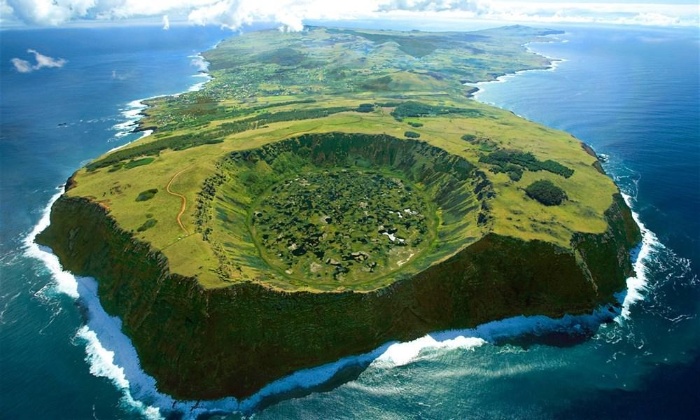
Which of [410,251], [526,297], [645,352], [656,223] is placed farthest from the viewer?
[656,223]

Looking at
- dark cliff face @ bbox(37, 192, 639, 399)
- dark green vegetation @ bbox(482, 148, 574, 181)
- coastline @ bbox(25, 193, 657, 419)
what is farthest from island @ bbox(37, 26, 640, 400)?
coastline @ bbox(25, 193, 657, 419)

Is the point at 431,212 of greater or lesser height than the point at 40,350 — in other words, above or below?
above

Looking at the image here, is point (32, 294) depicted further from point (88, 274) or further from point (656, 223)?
point (656, 223)

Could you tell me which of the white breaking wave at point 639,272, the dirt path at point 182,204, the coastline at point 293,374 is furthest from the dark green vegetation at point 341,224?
the white breaking wave at point 639,272

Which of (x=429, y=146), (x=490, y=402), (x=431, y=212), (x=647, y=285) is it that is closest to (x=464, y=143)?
(x=429, y=146)

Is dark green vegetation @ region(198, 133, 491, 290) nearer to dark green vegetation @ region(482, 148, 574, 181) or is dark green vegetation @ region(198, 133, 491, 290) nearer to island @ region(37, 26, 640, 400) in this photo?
island @ region(37, 26, 640, 400)

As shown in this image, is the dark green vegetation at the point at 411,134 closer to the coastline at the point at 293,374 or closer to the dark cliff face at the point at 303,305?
the dark cliff face at the point at 303,305

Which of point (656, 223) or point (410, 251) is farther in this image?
point (656, 223)
